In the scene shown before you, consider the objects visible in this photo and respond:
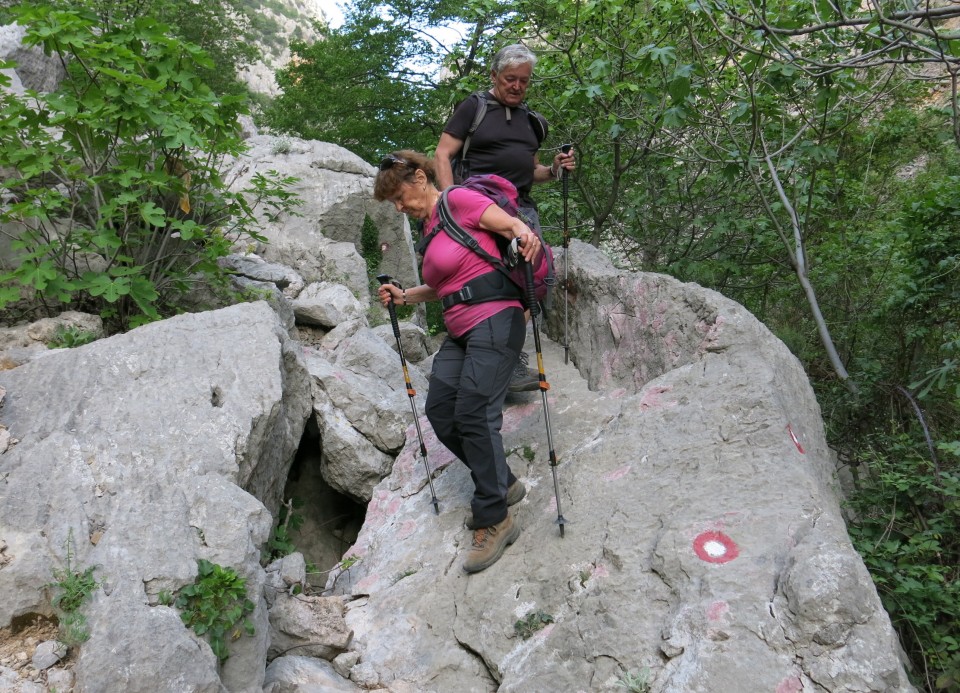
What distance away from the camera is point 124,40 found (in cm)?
497

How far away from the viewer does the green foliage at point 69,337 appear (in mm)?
4926

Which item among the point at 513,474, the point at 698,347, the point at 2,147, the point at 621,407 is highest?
the point at 2,147

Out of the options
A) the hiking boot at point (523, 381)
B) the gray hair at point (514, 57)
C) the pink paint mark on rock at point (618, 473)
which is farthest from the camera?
the hiking boot at point (523, 381)

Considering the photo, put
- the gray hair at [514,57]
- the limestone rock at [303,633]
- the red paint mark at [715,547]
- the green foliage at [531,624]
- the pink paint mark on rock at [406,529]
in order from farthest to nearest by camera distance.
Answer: the gray hair at [514,57]
the pink paint mark on rock at [406,529]
the limestone rock at [303,633]
the green foliage at [531,624]
the red paint mark at [715,547]

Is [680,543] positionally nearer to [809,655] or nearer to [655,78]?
[809,655]

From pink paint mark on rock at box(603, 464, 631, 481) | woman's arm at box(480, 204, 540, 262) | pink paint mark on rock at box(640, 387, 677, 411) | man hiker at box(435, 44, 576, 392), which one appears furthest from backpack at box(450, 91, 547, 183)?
pink paint mark on rock at box(603, 464, 631, 481)

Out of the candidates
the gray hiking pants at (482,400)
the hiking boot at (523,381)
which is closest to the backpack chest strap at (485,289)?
the gray hiking pants at (482,400)

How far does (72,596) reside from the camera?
3008mm

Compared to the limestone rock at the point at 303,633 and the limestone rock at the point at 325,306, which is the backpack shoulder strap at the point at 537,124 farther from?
the limestone rock at the point at 303,633

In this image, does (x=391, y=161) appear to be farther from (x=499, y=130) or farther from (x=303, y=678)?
(x=303, y=678)

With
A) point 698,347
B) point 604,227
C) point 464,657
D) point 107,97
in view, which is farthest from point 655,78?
point 464,657

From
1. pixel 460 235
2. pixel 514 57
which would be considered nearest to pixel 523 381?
pixel 460 235

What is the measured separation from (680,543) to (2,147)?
5091 mm

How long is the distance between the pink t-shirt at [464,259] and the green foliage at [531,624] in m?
1.59
